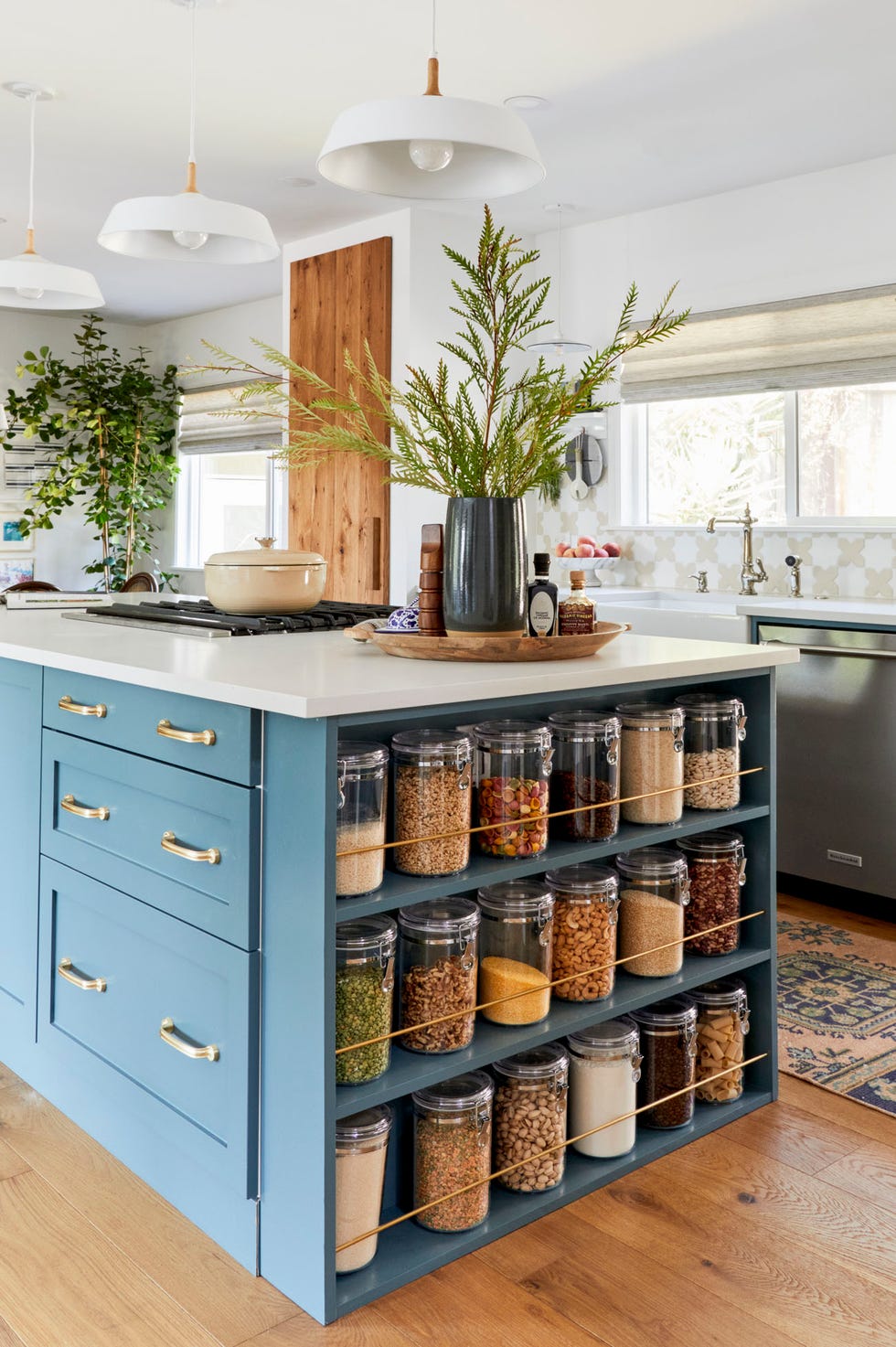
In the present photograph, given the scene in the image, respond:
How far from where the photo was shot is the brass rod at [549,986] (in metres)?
1.71

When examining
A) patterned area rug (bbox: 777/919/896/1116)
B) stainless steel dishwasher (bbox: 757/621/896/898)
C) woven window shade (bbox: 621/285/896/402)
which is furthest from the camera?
woven window shade (bbox: 621/285/896/402)

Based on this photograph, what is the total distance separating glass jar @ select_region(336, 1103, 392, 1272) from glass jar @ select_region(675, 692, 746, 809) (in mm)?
862

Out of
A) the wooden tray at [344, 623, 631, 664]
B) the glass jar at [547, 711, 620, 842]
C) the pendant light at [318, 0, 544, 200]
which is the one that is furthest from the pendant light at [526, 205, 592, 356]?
the glass jar at [547, 711, 620, 842]

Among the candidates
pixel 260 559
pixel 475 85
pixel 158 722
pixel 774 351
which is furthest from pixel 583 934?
pixel 774 351

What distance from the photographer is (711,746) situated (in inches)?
86.8

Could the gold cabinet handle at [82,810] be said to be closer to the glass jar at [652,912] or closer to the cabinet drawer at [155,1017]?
the cabinet drawer at [155,1017]

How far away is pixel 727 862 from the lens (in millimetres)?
2240

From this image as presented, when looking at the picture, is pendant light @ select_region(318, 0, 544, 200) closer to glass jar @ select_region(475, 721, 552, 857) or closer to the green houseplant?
glass jar @ select_region(475, 721, 552, 857)

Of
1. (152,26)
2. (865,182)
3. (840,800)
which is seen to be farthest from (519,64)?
(840,800)

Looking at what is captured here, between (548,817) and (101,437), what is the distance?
20.2 feet

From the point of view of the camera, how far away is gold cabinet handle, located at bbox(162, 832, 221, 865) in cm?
174

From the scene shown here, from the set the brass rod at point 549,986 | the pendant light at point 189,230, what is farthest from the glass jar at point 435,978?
the pendant light at point 189,230

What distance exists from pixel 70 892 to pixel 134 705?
45 centimetres

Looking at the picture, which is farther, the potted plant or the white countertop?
the potted plant
